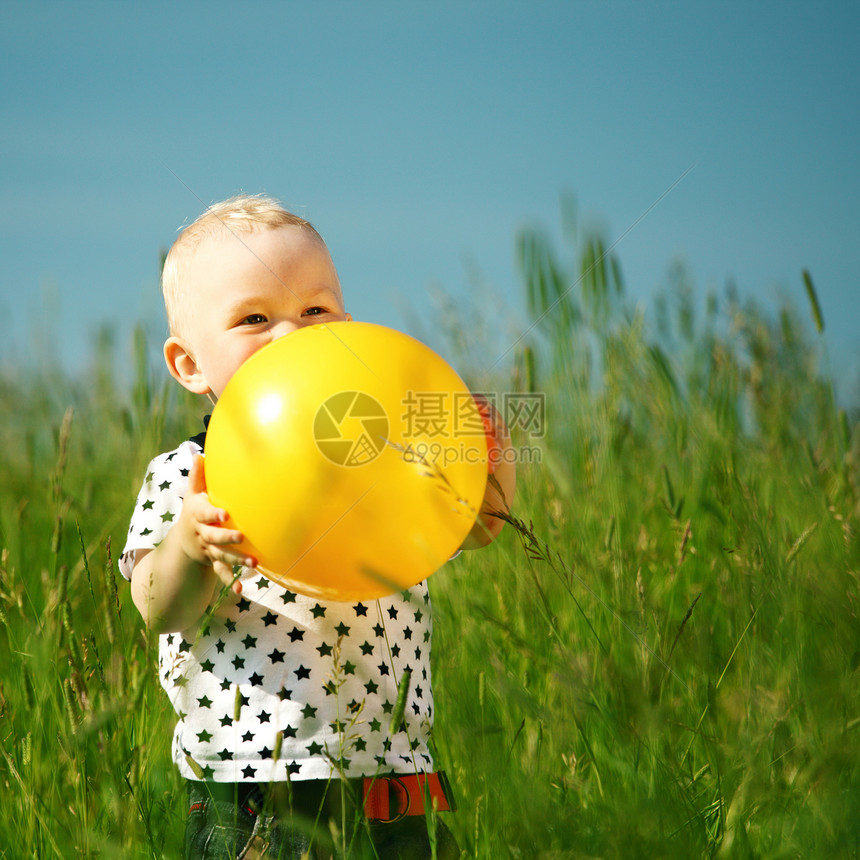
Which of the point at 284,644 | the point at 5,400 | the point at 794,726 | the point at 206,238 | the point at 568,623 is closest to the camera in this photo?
the point at 794,726

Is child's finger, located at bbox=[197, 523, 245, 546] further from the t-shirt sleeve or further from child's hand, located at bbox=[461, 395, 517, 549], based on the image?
child's hand, located at bbox=[461, 395, 517, 549]

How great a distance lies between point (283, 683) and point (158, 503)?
17.8 inches

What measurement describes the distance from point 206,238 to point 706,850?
5.08 ft

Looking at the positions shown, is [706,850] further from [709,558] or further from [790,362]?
[790,362]

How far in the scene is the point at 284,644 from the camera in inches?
64.7

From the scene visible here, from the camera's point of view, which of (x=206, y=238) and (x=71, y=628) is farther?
(x=206, y=238)

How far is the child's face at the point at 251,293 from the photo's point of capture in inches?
69.2

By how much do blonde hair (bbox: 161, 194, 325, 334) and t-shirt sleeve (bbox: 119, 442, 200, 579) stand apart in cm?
33

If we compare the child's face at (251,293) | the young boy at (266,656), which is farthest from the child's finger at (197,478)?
the child's face at (251,293)

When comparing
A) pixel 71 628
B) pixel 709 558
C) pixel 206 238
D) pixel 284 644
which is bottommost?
pixel 709 558

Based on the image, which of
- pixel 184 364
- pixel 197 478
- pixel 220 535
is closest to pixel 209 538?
pixel 220 535

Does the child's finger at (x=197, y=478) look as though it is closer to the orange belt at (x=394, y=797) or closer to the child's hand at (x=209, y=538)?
the child's hand at (x=209, y=538)

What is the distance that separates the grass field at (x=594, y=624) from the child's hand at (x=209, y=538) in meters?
0.14

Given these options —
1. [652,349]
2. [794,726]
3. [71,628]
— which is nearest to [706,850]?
[794,726]
